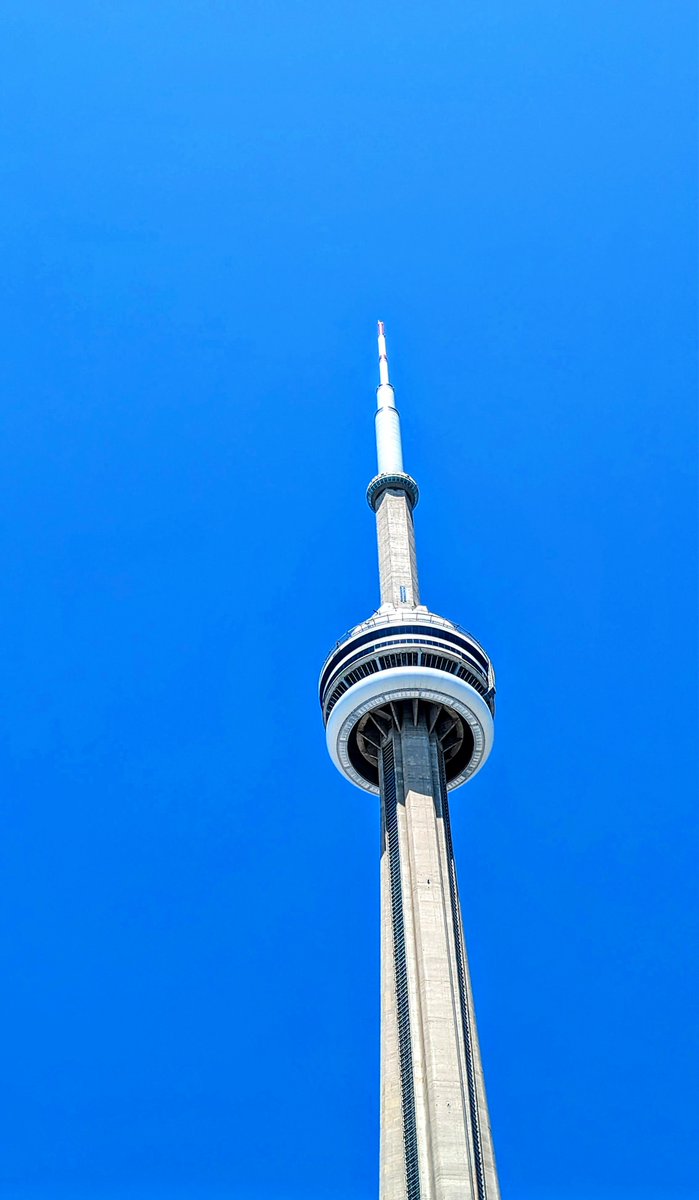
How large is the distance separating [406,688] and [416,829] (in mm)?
11399

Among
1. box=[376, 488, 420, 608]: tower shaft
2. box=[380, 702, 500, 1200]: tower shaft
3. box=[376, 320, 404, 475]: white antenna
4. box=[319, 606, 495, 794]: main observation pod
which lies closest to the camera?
box=[380, 702, 500, 1200]: tower shaft

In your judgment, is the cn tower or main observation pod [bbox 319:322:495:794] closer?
the cn tower

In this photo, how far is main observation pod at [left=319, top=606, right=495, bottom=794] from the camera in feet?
331

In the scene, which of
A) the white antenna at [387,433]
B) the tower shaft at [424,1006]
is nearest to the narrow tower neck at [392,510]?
the white antenna at [387,433]

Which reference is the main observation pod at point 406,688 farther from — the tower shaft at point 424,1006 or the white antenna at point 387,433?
the white antenna at point 387,433

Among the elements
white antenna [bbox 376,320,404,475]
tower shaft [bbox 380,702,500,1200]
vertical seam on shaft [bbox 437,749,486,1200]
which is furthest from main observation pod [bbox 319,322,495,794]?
white antenna [bbox 376,320,404,475]

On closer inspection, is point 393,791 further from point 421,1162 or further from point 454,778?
point 421,1162

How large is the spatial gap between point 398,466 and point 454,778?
3335cm

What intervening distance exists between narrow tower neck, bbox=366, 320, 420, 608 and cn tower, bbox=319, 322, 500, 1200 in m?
0.16

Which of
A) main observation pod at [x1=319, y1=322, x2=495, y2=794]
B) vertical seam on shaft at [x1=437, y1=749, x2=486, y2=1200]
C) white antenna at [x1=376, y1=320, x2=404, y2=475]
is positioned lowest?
vertical seam on shaft at [x1=437, y1=749, x2=486, y2=1200]

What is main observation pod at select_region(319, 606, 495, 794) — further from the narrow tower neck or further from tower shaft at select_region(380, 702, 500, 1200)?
the narrow tower neck

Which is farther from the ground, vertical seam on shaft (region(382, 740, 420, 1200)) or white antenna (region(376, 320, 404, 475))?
white antenna (region(376, 320, 404, 475))

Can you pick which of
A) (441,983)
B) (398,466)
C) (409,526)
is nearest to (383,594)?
(409,526)

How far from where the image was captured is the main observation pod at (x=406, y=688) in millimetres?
100875
